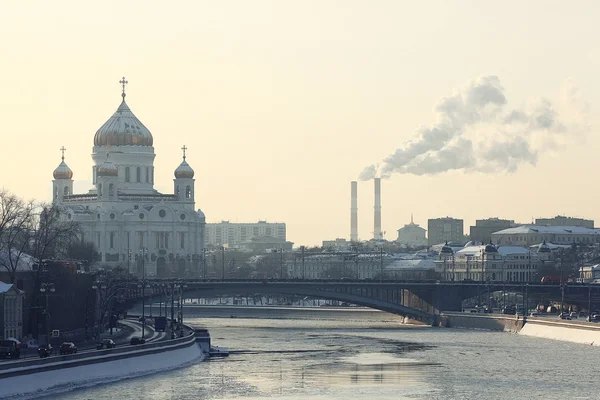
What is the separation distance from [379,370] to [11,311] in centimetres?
1934

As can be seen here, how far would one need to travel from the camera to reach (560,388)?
306 ft

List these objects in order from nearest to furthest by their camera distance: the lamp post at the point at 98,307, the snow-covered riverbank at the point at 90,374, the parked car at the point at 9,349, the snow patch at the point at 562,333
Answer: the snow-covered riverbank at the point at 90,374, the parked car at the point at 9,349, the lamp post at the point at 98,307, the snow patch at the point at 562,333

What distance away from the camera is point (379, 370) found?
105 m

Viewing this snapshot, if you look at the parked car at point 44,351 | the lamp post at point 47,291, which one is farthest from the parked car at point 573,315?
the parked car at point 44,351

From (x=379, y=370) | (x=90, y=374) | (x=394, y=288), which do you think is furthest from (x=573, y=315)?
(x=90, y=374)

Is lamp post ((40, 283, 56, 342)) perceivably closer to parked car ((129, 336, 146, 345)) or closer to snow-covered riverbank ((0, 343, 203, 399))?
parked car ((129, 336, 146, 345))

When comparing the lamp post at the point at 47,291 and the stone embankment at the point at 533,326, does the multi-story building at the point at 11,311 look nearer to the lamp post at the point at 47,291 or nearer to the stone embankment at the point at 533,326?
the lamp post at the point at 47,291

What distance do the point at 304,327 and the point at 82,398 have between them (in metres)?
75.1

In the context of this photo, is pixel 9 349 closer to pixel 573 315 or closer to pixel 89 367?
pixel 89 367

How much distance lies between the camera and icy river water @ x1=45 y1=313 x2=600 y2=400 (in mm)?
90562

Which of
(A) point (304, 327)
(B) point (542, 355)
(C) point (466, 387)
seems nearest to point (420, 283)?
(A) point (304, 327)

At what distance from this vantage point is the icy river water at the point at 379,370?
90562 millimetres

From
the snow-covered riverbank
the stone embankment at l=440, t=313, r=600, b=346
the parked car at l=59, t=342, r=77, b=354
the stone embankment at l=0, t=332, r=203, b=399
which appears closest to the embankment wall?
the stone embankment at l=440, t=313, r=600, b=346

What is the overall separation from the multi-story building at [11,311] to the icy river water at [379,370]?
8368mm
